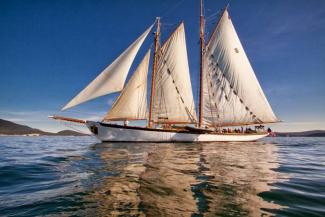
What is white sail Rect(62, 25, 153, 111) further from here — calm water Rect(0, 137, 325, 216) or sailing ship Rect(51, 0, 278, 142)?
calm water Rect(0, 137, 325, 216)

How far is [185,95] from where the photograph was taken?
3788 centimetres

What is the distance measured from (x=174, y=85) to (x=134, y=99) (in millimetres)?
7985

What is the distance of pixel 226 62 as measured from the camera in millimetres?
38938

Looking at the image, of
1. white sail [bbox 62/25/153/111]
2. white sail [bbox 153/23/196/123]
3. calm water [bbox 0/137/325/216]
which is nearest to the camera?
calm water [bbox 0/137/325/216]

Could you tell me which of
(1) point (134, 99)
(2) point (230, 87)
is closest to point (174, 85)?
(1) point (134, 99)

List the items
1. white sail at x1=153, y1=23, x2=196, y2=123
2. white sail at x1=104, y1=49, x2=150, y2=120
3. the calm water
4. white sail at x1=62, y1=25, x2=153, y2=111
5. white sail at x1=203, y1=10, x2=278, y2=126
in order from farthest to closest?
1. white sail at x1=203, y1=10, x2=278, y2=126
2. white sail at x1=153, y1=23, x2=196, y2=123
3. white sail at x1=104, y1=49, x2=150, y2=120
4. white sail at x1=62, y1=25, x2=153, y2=111
5. the calm water

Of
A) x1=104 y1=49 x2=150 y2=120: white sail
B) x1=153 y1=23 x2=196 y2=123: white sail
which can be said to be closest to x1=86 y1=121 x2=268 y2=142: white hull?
x1=104 y1=49 x2=150 y2=120: white sail

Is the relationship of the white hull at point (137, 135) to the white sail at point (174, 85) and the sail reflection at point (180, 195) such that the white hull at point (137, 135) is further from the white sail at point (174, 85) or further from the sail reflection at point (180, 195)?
the sail reflection at point (180, 195)

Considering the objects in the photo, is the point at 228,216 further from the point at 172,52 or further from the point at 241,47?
the point at 241,47

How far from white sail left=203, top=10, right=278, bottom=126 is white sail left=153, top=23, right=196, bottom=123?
366cm

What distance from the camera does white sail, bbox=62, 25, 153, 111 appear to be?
92.0 feet

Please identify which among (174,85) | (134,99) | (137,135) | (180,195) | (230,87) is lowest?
(180,195)

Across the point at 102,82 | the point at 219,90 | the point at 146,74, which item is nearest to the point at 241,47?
the point at 219,90

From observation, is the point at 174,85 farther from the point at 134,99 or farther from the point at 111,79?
the point at 111,79
